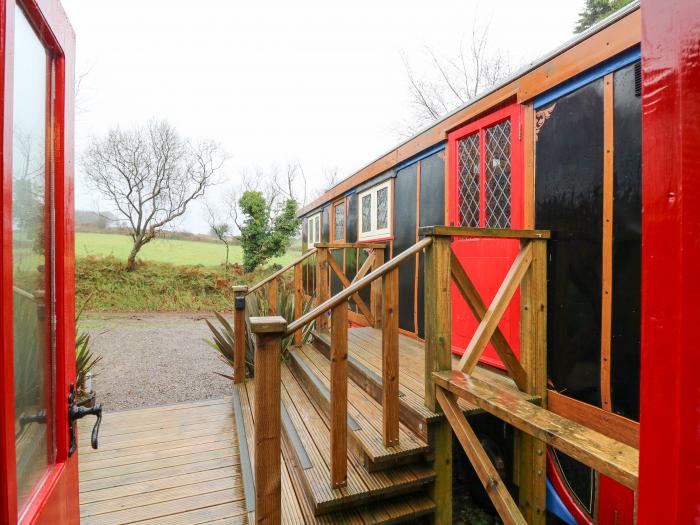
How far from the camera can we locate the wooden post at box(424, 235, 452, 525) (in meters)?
2.08

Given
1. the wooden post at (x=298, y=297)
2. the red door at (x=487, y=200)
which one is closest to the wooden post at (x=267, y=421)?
the red door at (x=487, y=200)

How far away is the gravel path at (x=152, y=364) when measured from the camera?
479 cm

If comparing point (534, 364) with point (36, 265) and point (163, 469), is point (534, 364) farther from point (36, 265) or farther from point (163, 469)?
point (163, 469)

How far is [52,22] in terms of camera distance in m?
0.88

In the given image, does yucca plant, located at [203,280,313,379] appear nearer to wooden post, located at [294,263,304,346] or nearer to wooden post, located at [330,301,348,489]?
wooden post, located at [294,263,304,346]

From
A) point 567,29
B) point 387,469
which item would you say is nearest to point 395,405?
point 387,469

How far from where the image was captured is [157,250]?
15.1 meters

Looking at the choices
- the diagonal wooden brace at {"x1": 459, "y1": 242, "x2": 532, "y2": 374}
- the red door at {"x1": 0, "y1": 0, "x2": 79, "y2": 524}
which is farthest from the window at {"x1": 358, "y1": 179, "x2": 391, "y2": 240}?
the red door at {"x1": 0, "y1": 0, "x2": 79, "y2": 524}

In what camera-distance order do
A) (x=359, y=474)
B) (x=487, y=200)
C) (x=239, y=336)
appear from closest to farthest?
1. (x=359, y=474)
2. (x=487, y=200)
3. (x=239, y=336)

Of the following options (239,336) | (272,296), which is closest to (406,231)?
(272,296)

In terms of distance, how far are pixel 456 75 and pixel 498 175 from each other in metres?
12.9

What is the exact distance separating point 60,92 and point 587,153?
2.68m

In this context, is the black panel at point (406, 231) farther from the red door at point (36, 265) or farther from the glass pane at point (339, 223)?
the red door at point (36, 265)

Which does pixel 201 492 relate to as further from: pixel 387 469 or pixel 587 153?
pixel 587 153
